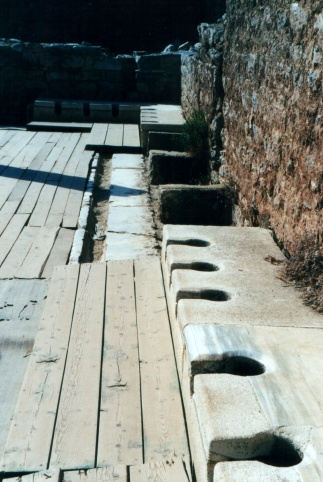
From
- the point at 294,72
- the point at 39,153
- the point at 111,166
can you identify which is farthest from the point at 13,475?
the point at 39,153

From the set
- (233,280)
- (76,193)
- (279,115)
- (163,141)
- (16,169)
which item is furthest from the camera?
(163,141)

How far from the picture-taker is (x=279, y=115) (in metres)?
3.83

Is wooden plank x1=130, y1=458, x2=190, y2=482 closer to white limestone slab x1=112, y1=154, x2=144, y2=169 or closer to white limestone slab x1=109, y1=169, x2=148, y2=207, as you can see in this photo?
white limestone slab x1=109, y1=169, x2=148, y2=207

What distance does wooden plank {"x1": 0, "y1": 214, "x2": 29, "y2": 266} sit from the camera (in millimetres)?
4750

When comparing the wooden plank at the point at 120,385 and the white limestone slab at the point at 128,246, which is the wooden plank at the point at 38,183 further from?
the wooden plank at the point at 120,385

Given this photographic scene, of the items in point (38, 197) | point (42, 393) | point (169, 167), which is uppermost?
point (42, 393)

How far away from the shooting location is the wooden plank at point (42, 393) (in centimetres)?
226

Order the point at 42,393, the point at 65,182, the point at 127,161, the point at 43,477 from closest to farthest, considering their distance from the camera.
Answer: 1. the point at 43,477
2. the point at 42,393
3. the point at 65,182
4. the point at 127,161

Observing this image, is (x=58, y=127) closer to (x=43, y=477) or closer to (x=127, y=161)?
(x=127, y=161)

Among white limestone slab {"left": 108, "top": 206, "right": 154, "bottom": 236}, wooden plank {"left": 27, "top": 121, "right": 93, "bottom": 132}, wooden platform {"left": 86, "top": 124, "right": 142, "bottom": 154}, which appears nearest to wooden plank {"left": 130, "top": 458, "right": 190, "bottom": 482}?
white limestone slab {"left": 108, "top": 206, "right": 154, "bottom": 236}

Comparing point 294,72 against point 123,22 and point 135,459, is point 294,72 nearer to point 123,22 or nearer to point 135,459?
point 135,459

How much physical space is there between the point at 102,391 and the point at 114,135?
272 inches

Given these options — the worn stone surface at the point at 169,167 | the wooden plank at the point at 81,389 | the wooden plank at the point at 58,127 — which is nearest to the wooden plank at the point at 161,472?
the wooden plank at the point at 81,389

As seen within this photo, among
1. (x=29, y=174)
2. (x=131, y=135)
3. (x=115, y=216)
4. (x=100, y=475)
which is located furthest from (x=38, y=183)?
(x=100, y=475)
